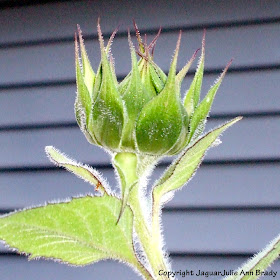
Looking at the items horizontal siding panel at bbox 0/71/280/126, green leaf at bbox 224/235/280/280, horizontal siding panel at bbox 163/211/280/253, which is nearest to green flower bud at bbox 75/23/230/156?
green leaf at bbox 224/235/280/280

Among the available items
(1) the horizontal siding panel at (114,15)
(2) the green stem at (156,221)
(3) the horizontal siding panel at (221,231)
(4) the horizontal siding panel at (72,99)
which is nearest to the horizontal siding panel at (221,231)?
(3) the horizontal siding panel at (221,231)

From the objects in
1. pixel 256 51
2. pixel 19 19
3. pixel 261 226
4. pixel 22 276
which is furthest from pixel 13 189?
pixel 256 51

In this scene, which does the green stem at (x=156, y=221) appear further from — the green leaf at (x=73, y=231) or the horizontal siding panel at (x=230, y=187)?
the horizontal siding panel at (x=230, y=187)

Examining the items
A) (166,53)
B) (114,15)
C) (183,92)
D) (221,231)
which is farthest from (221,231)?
(114,15)

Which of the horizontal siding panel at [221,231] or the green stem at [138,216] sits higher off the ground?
the horizontal siding panel at [221,231]

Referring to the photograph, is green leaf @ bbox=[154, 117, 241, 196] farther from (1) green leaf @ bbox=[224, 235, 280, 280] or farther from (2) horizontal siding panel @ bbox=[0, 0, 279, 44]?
(2) horizontal siding panel @ bbox=[0, 0, 279, 44]

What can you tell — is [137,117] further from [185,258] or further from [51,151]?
[185,258]
